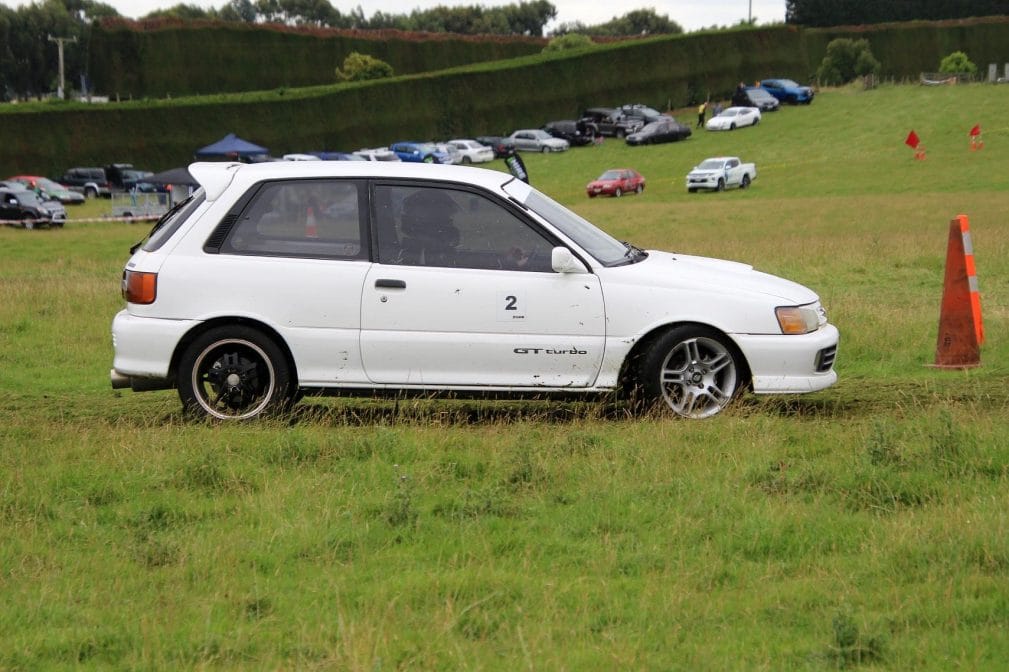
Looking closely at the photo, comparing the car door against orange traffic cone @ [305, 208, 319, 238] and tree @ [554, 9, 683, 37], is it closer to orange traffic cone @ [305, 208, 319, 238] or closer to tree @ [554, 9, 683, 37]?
orange traffic cone @ [305, 208, 319, 238]

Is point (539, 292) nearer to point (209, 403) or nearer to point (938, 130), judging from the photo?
point (209, 403)

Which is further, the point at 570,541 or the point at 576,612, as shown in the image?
the point at 570,541

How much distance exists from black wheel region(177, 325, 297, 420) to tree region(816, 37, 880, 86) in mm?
81522

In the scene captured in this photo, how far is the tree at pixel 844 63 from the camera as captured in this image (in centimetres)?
8381

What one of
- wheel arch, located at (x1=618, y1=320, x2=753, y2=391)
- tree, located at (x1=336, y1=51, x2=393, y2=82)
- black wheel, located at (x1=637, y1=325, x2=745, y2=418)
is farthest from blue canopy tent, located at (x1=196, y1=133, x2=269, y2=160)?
black wheel, located at (x1=637, y1=325, x2=745, y2=418)

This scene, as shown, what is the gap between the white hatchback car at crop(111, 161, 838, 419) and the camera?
7.60 meters

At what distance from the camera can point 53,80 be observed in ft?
320

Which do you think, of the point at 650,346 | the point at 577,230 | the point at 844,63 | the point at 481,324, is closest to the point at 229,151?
the point at 577,230

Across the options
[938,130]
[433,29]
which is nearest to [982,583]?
[938,130]

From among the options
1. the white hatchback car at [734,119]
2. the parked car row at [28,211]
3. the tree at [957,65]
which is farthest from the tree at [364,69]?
the parked car row at [28,211]

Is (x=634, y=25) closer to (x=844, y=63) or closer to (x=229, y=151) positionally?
(x=844, y=63)

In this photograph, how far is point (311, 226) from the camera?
25.8 feet

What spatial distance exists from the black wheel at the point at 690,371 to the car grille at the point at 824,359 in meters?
0.46

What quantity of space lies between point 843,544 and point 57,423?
499 centimetres
